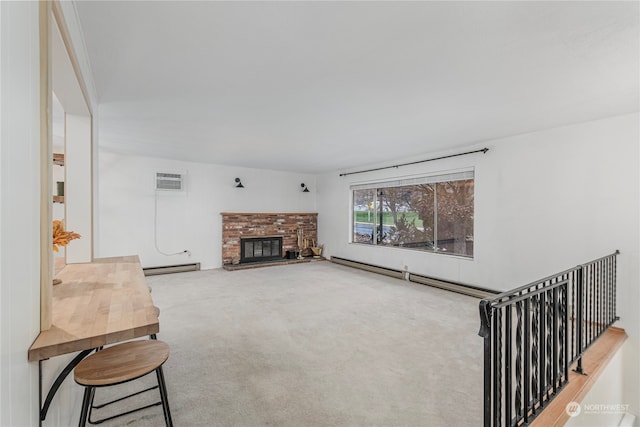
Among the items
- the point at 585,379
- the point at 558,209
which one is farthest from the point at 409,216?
the point at 585,379

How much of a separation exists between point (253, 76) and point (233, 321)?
2646mm

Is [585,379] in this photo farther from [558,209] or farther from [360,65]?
[360,65]

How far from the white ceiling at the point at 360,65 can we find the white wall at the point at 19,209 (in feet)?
3.32

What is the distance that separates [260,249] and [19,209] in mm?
6487

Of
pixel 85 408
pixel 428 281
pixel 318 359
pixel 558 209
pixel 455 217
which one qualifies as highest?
pixel 558 209

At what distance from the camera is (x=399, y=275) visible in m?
5.77

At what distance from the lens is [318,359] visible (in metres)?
2.64

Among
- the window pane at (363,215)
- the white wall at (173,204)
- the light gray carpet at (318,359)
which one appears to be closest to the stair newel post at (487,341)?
the light gray carpet at (318,359)

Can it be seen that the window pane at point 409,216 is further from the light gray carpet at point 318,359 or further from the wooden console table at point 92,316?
the wooden console table at point 92,316

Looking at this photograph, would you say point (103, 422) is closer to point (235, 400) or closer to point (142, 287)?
point (235, 400)

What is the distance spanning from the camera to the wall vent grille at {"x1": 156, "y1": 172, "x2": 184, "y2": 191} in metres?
5.94

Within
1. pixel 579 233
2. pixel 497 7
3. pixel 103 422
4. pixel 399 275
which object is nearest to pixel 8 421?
pixel 103 422

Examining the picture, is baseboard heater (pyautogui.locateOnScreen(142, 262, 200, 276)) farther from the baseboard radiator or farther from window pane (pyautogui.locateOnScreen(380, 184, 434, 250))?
window pane (pyautogui.locateOnScreen(380, 184, 434, 250))

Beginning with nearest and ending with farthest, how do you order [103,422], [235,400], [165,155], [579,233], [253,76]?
[103,422]
[235,400]
[253,76]
[579,233]
[165,155]
